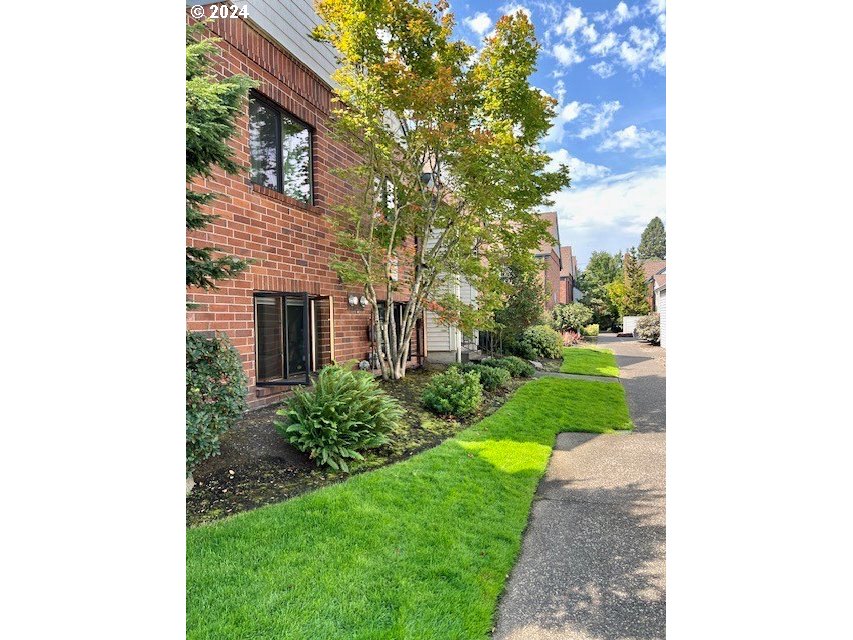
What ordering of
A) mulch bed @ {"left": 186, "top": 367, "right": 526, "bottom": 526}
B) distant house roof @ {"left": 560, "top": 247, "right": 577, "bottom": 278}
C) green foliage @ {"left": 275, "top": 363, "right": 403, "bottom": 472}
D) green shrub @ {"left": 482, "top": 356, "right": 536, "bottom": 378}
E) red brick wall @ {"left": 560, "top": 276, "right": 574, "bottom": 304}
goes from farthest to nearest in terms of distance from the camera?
distant house roof @ {"left": 560, "top": 247, "right": 577, "bottom": 278} → red brick wall @ {"left": 560, "top": 276, "right": 574, "bottom": 304} → green shrub @ {"left": 482, "top": 356, "right": 536, "bottom": 378} → green foliage @ {"left": 275, "top": 363, "right": 403, "bottom": 472} → mulch bed @ {"left": 186, "top": 367, "right": 526, "bottom": 526}

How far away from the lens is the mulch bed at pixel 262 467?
2656 millimetres

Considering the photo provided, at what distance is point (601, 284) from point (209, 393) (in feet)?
89.2

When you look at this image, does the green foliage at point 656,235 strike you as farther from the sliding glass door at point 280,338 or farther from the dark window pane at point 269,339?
the dark window pane at point 269,339

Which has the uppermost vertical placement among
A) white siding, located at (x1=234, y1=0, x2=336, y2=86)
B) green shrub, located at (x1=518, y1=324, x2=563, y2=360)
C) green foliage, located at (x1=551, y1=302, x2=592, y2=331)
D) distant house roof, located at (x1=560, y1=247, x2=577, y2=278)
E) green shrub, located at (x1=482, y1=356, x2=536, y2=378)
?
distant house roof, located at (x1=560, y1=247, x2=577, y2=278)

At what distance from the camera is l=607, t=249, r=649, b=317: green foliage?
21328 millimetres

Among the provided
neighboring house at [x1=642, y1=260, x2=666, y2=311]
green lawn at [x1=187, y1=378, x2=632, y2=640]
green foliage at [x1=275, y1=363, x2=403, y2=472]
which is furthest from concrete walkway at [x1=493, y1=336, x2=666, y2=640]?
neighboring house at [x1=642, y1=260, x2=666, y2=311]

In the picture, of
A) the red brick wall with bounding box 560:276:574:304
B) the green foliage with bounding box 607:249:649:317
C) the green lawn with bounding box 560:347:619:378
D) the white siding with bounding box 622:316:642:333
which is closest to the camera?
the green lawn with bounding box 560:347:619:378

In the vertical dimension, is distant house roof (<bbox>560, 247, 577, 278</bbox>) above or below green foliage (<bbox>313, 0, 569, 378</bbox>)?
above

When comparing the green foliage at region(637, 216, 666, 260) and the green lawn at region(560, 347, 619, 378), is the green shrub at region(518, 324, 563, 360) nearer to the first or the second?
the green lawn at region(560, 347, 619, 378)

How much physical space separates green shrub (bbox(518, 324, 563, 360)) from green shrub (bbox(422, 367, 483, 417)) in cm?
578

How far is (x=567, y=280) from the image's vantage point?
102 feet
